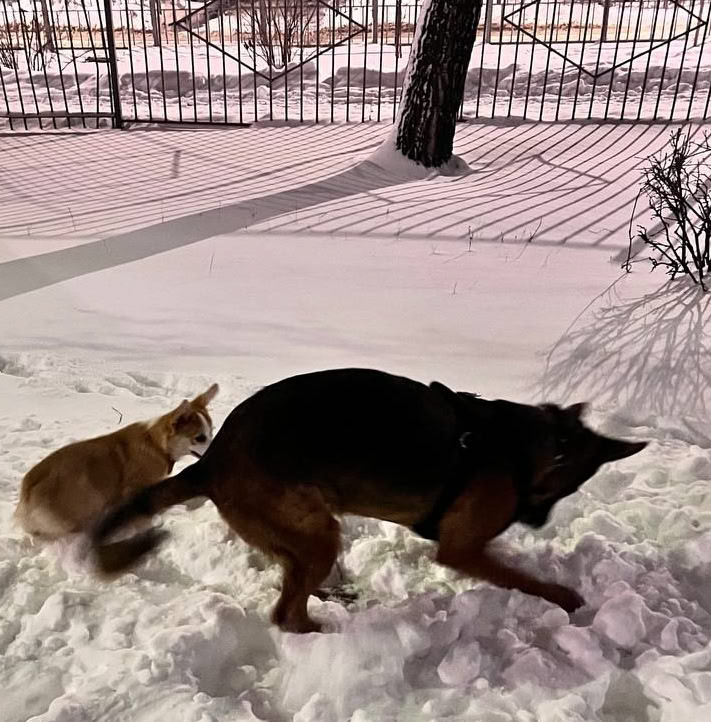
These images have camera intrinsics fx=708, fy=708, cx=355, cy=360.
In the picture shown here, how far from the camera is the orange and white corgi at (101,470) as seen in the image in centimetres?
197

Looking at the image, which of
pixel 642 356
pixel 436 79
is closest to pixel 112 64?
pixel 436 79

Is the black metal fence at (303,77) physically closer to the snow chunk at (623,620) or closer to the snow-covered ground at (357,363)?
the snow-covered ground at (357,363)

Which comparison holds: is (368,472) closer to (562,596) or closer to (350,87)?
(562,596)

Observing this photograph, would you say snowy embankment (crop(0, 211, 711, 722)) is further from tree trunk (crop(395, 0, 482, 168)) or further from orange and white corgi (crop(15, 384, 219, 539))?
tree trunk (crop(395, 0, 482, 168))

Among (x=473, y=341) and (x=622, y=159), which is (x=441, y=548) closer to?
(x=473, y=341)

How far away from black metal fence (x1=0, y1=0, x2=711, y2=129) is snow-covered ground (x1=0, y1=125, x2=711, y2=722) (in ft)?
8.62

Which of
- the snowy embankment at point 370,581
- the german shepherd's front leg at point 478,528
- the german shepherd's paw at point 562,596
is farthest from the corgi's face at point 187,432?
the german shepherd's paw at point 562,596

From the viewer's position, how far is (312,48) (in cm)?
1313

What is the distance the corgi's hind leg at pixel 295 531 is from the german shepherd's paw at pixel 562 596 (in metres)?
0.59

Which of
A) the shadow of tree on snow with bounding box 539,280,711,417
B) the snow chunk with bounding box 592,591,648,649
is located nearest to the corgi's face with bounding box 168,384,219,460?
the snow chunk with bounding box 592,591,648,649

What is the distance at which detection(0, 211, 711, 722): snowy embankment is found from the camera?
5.49 feet

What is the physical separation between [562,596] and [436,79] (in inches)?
212

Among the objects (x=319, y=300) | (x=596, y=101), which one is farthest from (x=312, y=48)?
(x=319, y=300)

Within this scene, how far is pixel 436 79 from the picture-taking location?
6266 millimetres
